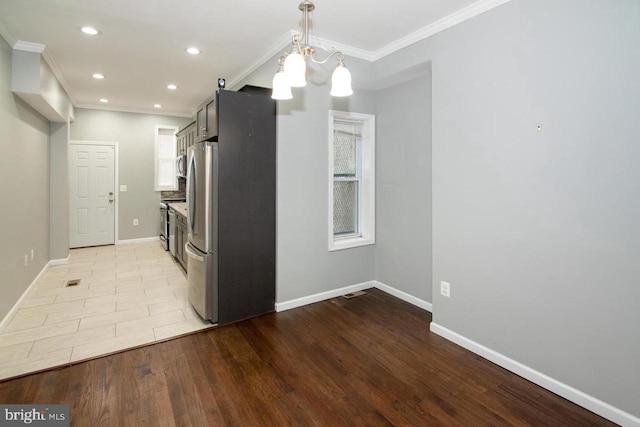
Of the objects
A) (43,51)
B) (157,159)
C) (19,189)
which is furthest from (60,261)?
(43,51)

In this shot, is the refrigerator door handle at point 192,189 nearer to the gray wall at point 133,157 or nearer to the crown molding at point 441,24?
the crown molding at point 441,24

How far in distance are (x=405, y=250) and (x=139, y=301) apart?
297 cm

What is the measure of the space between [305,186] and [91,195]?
5.13m

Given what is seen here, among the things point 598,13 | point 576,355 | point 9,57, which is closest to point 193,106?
point 9,57

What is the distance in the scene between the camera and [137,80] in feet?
15.3

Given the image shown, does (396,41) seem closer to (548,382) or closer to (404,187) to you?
(404,187)

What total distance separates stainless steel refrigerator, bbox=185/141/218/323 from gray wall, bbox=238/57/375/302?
619 mm

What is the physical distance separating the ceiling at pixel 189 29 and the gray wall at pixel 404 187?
1.81 feet

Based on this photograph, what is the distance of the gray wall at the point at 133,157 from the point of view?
20.7 ft

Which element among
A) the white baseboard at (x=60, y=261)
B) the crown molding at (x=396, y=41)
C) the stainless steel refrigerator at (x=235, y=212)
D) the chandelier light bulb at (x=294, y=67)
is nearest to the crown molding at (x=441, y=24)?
the crown molding at (x=396, y=41)

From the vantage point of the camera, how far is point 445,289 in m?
2.85

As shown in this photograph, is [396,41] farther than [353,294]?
No

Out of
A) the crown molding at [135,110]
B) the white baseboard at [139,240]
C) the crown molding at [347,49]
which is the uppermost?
the crown molding at [135,110]

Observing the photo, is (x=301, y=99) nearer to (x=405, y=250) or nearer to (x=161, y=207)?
(x=405, y=250)
